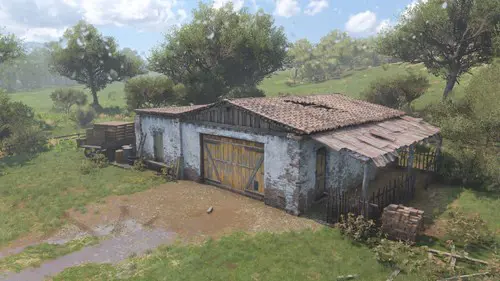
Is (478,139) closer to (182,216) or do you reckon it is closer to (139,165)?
(182,216)

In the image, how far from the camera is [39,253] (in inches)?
388

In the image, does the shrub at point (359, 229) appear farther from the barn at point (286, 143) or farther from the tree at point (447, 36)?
the tree at point (447, 36)

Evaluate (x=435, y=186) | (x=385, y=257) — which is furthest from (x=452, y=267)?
(x=435, y=186)

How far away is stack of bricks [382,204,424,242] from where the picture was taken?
9820 millimetres

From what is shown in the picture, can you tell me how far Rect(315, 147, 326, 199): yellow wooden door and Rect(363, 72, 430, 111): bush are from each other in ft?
59.5

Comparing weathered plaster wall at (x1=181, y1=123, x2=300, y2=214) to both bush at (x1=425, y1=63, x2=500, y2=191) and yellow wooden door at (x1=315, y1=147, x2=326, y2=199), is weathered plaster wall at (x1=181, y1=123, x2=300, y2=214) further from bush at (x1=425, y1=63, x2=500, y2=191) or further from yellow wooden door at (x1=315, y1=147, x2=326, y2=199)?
bush at (x1=425, y1=63, x2=500, y2=191)

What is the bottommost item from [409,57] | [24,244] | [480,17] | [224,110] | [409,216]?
[24,244]

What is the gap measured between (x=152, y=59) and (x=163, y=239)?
32.3 meters

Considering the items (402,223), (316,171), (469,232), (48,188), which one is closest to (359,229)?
(402,223)

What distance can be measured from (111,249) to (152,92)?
25.2 metres

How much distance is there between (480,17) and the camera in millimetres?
24656

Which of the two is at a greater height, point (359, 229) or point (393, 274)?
point (359, 229)

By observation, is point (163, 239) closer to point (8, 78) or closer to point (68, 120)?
point (68, 120)

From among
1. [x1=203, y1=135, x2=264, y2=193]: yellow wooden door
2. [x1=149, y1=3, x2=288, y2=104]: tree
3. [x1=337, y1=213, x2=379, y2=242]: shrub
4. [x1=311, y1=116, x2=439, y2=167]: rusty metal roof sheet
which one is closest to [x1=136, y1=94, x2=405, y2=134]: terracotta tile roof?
[x1=311, y1=116, x2=439, y2=167]: rusty metal roof sheet
